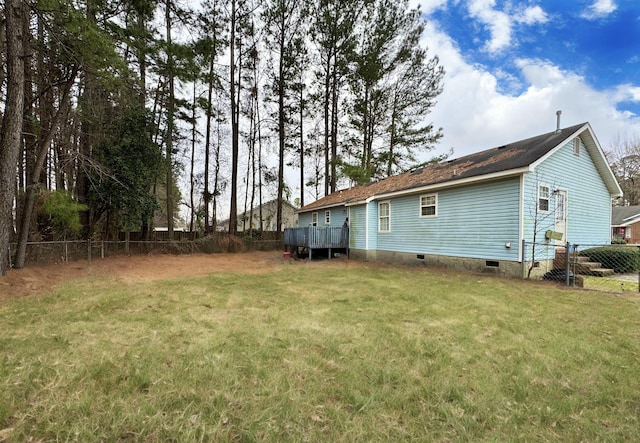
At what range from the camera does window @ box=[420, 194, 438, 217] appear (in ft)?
35.1

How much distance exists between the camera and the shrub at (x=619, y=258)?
29.8 feet

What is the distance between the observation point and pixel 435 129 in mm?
19875

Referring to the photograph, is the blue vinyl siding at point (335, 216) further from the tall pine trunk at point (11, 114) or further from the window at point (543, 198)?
the tall pine trunk at point (11, 114)

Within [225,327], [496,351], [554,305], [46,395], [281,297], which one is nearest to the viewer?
[46,395]

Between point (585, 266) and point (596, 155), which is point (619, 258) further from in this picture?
point (596, 155)

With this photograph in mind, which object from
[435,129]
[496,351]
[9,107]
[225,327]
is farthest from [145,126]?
[435,129]

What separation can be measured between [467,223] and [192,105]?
16.1 meters

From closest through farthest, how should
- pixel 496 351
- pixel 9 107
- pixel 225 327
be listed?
1. pixel 496 351
2. pixel 225 327
3. pixel 9 107

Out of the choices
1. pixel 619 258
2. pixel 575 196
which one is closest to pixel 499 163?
pixel 575 196

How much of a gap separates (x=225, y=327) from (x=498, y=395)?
11.0ft

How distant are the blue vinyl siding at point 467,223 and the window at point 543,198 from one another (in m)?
1.06

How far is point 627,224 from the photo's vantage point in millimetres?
23359

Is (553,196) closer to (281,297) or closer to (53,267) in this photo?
(281,297)

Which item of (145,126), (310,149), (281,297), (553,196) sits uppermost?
(310,149)
